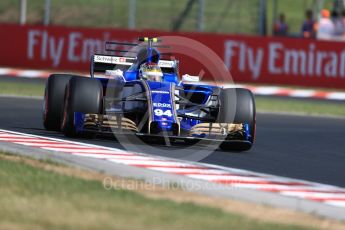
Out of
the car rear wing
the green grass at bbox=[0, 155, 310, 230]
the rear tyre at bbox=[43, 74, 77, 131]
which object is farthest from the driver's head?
the green grass at bbox=[0, 155, 310, 230]

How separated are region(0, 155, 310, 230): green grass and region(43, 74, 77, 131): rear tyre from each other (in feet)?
14.9

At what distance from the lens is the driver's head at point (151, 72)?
43.1 ft

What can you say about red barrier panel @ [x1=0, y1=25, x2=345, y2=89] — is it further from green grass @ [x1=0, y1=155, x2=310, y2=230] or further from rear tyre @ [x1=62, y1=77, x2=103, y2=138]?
green grass @ [x1=0, y1=155, x2=310, y2=230]

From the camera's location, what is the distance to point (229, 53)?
2648 centimetres

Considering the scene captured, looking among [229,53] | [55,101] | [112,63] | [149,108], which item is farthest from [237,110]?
[229,53]

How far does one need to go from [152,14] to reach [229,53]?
20.9ft

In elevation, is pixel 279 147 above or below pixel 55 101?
below

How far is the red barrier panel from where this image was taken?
25719mm

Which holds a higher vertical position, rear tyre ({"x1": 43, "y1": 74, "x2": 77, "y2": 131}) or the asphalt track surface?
rear tyre ({"x1": 43, "y1": 74, "x2": 77, "y2": 131})

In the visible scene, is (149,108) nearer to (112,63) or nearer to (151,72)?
(151,72)

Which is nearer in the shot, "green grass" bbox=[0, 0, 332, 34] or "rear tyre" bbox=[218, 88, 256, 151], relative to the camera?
"rear tyre" bbox=[218, 88, 256, 151]

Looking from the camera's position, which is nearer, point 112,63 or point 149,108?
point 149,108

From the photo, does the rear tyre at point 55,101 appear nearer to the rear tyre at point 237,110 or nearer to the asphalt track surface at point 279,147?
the asphalt track surface at point 279,147

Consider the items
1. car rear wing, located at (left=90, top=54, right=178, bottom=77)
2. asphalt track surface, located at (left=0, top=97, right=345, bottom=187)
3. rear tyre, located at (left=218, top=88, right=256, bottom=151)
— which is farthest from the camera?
car rear wing, located at (left=90, top=54, right=178, bottom=77)
